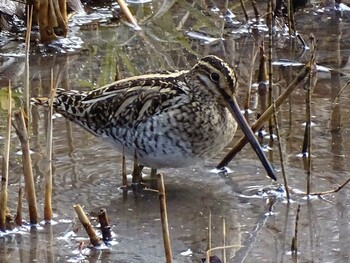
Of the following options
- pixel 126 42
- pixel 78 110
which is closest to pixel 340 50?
pixel 126 42

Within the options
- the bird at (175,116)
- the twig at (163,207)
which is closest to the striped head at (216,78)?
the bird at (175,116)

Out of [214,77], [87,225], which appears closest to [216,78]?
[214,77]

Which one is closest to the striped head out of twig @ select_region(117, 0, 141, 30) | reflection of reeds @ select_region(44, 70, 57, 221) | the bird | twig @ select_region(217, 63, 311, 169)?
the bird

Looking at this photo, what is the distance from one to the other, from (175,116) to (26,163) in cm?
94

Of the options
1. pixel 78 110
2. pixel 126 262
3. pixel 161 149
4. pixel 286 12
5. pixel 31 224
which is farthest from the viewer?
pixel 286 12

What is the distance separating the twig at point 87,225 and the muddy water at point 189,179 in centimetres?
5

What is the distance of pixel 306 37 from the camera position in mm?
8125

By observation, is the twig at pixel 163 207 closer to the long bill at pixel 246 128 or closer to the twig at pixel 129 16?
the long bill at pixel 246 128

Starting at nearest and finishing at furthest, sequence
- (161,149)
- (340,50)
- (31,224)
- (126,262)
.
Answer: (126,262) → (31,224) → (161,149) → (340,50)

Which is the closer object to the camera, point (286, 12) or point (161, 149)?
point (161, 149)

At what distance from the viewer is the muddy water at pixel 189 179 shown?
464 centimetres

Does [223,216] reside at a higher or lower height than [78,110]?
lower

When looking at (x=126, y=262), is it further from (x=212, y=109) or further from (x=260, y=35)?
(x=260, y=35)

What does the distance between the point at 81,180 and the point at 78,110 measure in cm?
39
